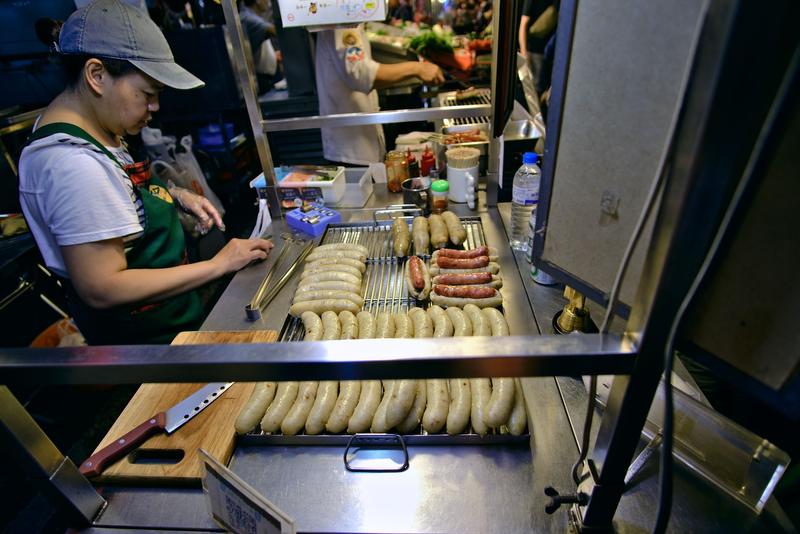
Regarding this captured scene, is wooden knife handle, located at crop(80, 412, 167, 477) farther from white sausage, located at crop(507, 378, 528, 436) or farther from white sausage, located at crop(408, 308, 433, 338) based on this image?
white sausage, located at crop(507, 378, 528, 436)

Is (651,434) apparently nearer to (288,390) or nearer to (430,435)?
(430,435)

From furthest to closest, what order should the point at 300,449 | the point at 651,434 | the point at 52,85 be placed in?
the point at 52,85, the point at 300,449, the point at 651,434

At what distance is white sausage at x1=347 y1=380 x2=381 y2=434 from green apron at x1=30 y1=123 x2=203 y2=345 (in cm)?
149

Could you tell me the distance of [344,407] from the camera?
5.30 feet

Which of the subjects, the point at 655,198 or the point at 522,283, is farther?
the point at 522,283

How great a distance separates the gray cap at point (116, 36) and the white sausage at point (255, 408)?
1607 millimetres

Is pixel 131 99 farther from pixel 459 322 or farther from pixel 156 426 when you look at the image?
pixel 459 322

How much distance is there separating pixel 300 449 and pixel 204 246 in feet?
7.24

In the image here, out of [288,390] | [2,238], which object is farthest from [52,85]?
[288,390]

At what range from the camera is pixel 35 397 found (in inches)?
148

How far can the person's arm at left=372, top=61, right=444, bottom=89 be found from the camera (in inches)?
147

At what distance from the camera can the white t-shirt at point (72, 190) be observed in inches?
73.9

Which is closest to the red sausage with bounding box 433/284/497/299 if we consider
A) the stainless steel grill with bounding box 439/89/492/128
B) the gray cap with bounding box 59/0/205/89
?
the gray cap with bounding box 59/0/205/89

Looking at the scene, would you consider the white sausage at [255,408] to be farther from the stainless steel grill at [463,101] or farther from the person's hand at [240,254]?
the stainless steel grill at [463,101]
